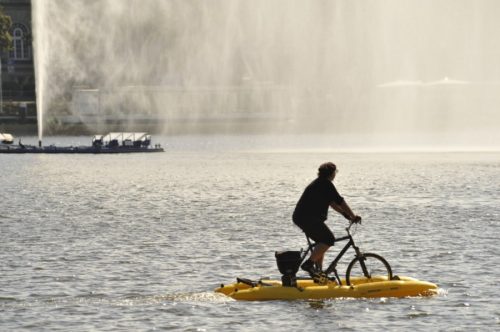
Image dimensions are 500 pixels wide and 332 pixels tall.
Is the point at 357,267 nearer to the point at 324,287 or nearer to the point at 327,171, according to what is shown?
the point at 324,287

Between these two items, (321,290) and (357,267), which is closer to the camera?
(321,290)

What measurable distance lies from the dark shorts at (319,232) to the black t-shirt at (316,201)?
0.34 ft

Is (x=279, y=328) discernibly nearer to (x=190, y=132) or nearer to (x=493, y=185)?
(x=493, y=185)

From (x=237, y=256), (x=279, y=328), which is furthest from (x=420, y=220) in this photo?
(x=279, y=328)

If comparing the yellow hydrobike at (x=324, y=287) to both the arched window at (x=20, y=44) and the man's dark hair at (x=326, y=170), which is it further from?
the arched window at (x=20, y=44)

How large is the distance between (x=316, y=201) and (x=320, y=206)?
161 millimetres

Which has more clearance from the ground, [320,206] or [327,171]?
[327,171]

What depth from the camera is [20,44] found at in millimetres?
194125

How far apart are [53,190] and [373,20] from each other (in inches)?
3996

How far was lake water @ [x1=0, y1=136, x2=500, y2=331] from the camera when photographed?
1187 inches

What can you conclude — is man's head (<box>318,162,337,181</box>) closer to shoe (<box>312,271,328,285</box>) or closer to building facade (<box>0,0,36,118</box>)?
shoe (<box>312,271,328,285</box>)

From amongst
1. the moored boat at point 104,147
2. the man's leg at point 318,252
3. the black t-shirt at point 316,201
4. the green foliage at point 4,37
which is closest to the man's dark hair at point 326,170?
the black t-shirt at point 316,201

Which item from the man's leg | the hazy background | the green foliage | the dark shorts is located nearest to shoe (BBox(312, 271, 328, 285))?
the man's leg

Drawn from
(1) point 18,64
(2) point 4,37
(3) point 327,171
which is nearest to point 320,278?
(3) point 327,171
